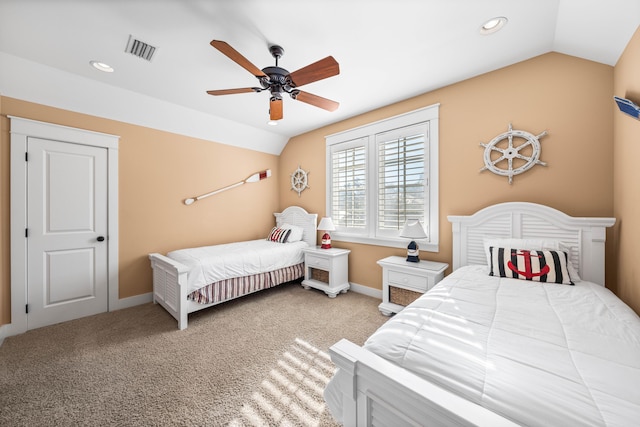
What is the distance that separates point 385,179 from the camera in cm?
322

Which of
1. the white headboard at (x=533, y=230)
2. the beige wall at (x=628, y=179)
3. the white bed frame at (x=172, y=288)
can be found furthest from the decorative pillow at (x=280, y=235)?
the beige wall at (x=628, y=179)

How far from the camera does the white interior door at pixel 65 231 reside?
246cm

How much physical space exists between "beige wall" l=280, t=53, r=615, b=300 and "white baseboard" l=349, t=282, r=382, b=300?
0.67 meters

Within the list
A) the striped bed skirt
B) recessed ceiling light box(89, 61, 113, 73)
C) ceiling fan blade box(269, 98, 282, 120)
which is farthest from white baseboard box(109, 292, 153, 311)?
ceiling fan blade box(269, 98, 282, 120)

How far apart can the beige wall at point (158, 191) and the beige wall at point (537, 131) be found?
278cm

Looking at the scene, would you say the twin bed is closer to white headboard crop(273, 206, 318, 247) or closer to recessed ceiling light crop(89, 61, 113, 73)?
white headboard crop(273, 206, 318, 247)

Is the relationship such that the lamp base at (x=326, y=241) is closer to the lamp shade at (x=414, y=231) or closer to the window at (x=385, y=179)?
the window at (x=385, y=179)

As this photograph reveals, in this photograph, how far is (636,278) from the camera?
1576mm

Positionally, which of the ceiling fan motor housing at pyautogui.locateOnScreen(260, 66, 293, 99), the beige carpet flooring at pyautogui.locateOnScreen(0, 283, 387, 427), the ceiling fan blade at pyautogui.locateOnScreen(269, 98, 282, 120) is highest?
the ceiling fan motor housing at pyautogui.locateOnScreen(260, 66, 293, 99)

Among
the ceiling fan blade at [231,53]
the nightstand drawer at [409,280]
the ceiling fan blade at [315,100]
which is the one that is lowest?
the nightstand drawer at [409,280]

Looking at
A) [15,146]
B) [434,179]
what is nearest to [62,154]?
[15,146]

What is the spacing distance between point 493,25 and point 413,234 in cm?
190

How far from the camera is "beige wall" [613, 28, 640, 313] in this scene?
61.1 inches

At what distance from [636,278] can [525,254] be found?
570 millimetres
